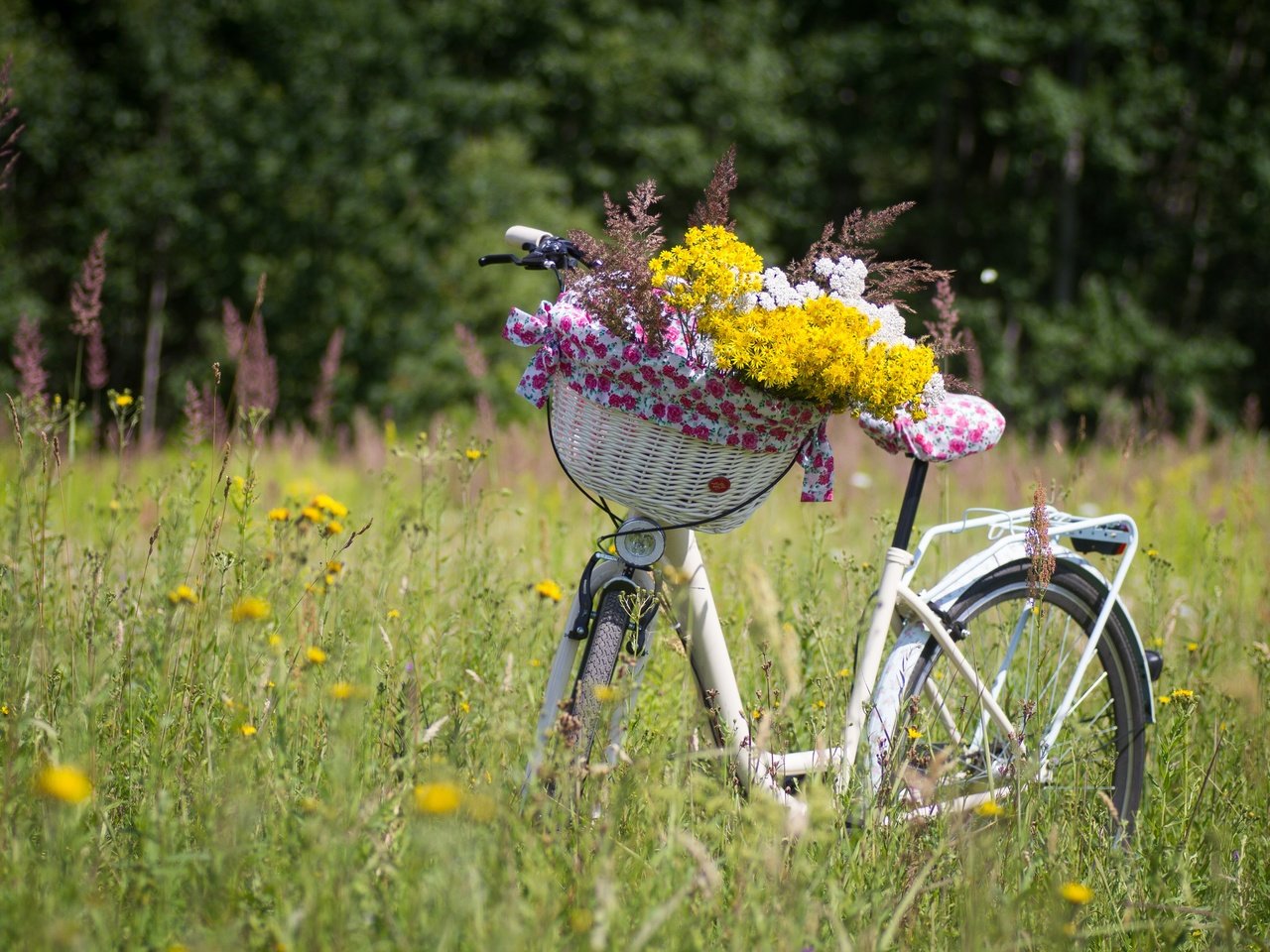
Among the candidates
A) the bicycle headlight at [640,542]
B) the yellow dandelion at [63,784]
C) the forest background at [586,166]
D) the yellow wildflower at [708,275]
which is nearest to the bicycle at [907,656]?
the bicycle headlight at [640,542]

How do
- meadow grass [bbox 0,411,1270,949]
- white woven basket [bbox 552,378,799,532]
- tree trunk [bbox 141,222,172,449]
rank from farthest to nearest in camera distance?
tree trunk [bbox 141,222,172,449] < white woven basket [bbox 552,378,799,532] < meadow grass [bbox 0,411,1270,949]

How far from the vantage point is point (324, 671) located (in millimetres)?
2322

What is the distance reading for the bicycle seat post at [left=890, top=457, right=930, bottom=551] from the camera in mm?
2506

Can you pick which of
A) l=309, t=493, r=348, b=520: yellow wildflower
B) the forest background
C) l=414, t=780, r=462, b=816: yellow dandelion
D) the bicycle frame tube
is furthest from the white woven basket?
the forest background

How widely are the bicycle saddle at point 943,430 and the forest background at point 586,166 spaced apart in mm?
7646

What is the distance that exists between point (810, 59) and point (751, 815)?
54.5 ft

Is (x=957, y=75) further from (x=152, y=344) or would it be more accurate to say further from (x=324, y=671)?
(x=324, y=671)

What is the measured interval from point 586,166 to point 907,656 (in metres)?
13.9

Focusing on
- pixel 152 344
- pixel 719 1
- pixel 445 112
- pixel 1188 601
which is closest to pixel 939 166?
pixel 719 1

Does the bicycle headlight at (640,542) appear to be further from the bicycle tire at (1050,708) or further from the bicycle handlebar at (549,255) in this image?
the bicycle tire at (1050,708)

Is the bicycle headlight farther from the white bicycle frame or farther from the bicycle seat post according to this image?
the bicycle seat post

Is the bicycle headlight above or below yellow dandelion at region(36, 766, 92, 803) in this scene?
above

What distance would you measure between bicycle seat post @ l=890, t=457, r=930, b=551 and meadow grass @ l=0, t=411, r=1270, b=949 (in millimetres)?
353

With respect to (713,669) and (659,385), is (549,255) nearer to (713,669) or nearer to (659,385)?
(659,385)
